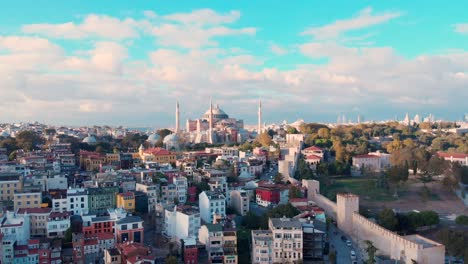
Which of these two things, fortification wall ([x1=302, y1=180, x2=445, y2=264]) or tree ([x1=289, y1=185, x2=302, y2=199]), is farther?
tree ([x1=289, y1=185, x2=302, y2=199])

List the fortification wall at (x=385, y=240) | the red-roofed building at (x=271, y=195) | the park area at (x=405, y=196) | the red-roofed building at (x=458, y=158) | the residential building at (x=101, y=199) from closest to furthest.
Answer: the fortification wall at (x=385, y=240) < the residential building at (x=101, y=199) < the red-roofed building at (x=271, y=195) < the park area at (x=405, y=196) < the red-roofed building at (x=458, y=158)

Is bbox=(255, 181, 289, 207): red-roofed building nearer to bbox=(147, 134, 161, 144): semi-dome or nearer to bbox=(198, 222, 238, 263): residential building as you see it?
bbox=(198, 222, 238, 263): residential building

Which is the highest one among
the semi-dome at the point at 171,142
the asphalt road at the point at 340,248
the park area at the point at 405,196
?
the semi-dome at the point at 171,142

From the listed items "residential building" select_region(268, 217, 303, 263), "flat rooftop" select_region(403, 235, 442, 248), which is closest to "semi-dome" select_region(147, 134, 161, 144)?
"residential building" select_region(268, 217, 303, 263)

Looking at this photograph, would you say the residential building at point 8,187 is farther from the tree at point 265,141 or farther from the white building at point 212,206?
the tree at point 265,141

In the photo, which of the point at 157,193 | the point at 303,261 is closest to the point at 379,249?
the point at 303,261

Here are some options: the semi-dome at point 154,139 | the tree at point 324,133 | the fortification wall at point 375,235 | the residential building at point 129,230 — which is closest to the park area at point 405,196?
the fortification wall at point 375,235
